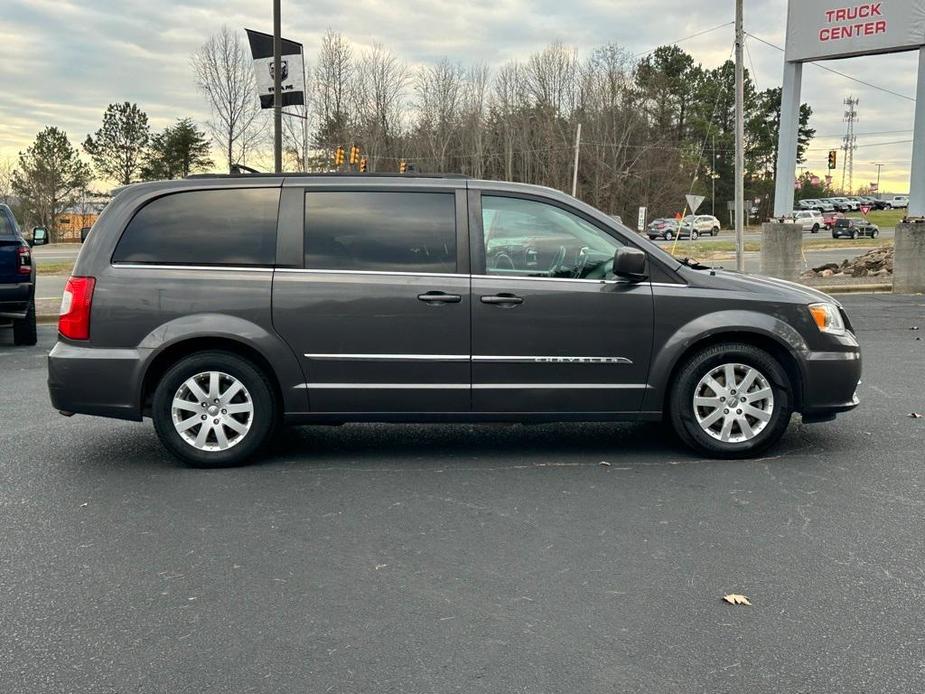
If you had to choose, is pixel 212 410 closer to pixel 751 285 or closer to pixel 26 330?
pixel 751 285

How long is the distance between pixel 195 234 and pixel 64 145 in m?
77.6

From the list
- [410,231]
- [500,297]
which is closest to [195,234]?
[410,231]

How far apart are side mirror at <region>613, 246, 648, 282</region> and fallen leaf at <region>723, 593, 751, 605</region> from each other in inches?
93.7

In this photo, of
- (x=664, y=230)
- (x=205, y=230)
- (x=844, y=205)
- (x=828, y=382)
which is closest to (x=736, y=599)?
(x=828, y=382)

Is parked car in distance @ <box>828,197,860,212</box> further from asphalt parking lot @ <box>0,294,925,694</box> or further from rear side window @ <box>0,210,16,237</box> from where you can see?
asphalt parking lot @ <box>0,294,925,694</box>

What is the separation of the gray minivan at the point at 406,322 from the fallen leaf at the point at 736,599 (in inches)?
84.9

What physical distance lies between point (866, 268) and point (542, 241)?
19.7 metres

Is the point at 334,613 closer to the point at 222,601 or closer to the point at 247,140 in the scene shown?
the point at 222,601

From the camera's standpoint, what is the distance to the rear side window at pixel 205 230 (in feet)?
18.5

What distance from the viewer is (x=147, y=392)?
5707 millimetres

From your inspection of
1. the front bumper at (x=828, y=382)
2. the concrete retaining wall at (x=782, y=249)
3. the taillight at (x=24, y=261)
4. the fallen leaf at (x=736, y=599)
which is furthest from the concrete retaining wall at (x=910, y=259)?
the fallen leaf at (x=736, y=599)

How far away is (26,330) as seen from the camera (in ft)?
40.2

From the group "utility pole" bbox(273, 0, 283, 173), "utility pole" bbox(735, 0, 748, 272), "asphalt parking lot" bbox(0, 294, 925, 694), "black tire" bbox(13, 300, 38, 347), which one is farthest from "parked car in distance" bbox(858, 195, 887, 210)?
"asphalt parking lot" bbox(0, 294, 925, 694)

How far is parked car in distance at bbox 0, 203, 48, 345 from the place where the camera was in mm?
11523
